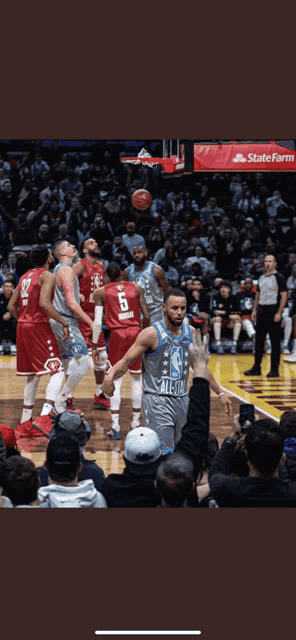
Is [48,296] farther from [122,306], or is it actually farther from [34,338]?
[122,306]

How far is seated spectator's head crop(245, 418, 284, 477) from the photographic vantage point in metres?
3.82

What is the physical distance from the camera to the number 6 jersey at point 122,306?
8.44 meters

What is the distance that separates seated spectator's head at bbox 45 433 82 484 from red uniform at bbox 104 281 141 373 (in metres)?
4.56

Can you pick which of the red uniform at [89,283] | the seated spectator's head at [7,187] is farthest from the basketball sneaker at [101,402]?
the seated spectator's head at [7,187]

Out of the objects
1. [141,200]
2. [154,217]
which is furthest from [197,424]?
[154,217]

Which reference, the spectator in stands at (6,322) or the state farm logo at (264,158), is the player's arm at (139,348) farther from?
the spectator in stands at (6,322)

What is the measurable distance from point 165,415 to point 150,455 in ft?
5.76

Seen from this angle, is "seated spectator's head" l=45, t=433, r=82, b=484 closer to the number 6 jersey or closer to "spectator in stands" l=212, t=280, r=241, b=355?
the number 6 jersey

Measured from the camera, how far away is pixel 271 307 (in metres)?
11.9

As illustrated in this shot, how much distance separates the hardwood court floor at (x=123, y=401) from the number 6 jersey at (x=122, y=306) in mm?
1083

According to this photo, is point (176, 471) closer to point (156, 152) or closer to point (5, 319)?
point (156, 152)

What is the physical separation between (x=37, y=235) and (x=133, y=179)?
316 centimetres

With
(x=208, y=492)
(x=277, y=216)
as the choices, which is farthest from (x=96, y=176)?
(x=208, y=492)

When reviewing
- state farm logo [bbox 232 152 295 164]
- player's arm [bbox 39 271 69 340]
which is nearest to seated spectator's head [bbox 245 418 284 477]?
player's arm [bbox 39 271 69 340]
